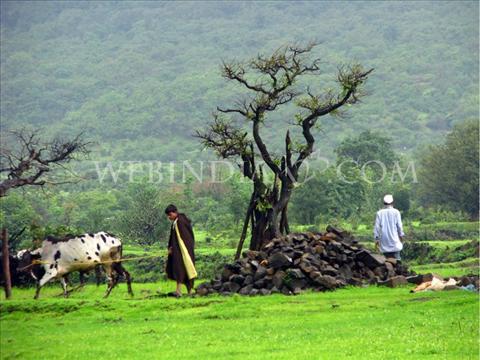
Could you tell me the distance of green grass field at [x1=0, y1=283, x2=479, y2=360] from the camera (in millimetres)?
14430

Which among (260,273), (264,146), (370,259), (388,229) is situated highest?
(264,146)

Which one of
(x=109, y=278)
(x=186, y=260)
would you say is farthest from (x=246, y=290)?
(x=109, y=278)

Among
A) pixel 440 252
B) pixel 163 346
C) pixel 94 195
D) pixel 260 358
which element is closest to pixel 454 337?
pixel 260 358

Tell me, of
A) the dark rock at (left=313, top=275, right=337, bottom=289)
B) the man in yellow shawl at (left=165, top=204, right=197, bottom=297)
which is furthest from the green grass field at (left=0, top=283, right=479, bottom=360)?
the man in yellow shawl at (left=165, top=204, right=197, bottom=297)

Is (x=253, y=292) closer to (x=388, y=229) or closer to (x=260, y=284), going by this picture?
(x=260, y=284)

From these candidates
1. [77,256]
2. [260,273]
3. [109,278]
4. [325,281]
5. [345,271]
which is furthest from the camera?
[77,256]

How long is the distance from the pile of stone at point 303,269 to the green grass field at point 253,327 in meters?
0.78

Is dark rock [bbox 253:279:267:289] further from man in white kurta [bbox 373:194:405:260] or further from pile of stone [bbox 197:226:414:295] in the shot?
man in white kurta [bbox 373:194:405:260]

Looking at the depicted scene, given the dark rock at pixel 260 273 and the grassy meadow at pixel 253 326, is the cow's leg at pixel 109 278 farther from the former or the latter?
the dark rock at pixel 260 273

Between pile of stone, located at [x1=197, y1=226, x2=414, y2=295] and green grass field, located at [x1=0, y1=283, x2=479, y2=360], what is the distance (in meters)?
0.78

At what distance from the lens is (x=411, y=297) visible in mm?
19828

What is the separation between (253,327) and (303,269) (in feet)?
18.0

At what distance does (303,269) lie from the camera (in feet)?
73.7

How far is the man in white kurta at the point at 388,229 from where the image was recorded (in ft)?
77.4
